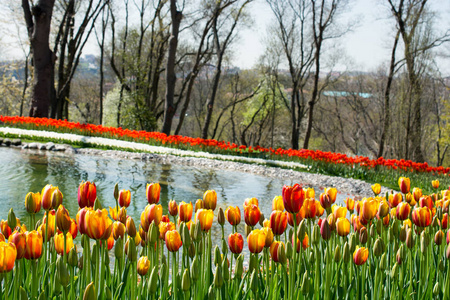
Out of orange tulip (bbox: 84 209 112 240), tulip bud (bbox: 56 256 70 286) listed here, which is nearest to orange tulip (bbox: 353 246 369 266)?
orange tulip (bbox: 84 209 112 240)

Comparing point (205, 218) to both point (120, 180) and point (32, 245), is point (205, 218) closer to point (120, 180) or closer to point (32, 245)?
point (32, 245)

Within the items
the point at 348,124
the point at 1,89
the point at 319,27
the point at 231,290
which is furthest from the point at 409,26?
the point at 1,89

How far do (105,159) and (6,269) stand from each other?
10.1 metres

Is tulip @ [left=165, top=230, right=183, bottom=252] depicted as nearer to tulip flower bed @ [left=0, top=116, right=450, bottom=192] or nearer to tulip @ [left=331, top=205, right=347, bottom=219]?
tulip @ [left=331, top=205, right=347, bottom=219]

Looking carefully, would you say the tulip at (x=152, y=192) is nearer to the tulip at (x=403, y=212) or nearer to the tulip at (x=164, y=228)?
the tulip at (x=164, y=228)

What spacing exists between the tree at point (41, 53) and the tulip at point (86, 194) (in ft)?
49.0

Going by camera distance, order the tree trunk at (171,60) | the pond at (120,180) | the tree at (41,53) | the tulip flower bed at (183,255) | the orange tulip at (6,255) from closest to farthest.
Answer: the orange tulip at (6,255)
the tulip flower bed at (183,255)
the pond at (120,180)
the tree at (41,53)
the tree trunk at (171,60)

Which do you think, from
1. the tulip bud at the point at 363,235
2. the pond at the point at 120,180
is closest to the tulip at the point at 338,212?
the tulip bud at the point at 363,235

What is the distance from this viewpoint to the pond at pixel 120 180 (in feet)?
19.5

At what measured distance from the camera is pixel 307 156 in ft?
39.3

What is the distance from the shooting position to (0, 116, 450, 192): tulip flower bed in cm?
1084

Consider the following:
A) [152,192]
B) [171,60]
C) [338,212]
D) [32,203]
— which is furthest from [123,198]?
[171,60]

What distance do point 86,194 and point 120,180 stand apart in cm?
646

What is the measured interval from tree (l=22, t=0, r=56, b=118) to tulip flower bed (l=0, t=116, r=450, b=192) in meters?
1.35
